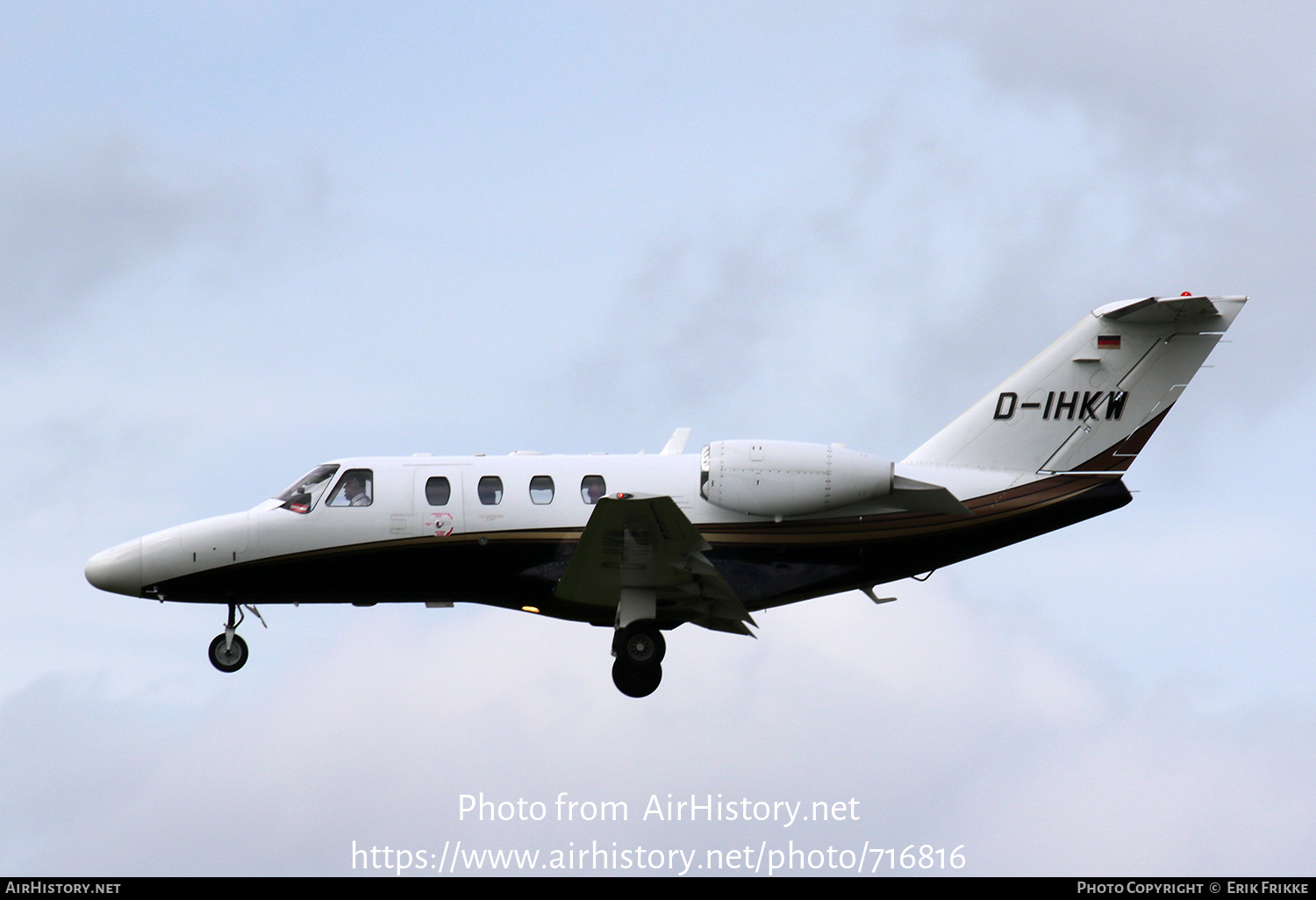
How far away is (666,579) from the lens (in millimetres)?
19016

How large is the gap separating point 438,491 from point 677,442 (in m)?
3.79

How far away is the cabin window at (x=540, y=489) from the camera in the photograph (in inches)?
772

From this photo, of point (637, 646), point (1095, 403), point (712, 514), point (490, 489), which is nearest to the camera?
point (637, 646)

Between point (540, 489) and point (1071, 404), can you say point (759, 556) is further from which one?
point (1071, 404)

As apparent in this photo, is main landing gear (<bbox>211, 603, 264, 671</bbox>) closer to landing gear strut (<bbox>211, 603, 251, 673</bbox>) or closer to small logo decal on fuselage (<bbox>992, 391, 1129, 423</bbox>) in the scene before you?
landing gear strut (<bbox>211, 603, 251, 673</bbox>)

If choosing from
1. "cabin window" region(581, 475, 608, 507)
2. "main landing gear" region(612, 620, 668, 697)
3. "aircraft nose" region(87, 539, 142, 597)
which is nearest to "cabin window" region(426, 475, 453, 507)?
"cabin window" region(581, 475, 608, 507)

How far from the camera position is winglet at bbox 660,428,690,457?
2100 cm

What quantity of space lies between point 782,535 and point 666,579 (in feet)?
5.78

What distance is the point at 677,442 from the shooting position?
2123cm

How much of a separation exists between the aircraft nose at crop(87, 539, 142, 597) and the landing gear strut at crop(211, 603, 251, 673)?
1371mm

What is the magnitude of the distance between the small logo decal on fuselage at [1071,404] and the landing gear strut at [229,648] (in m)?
11.7

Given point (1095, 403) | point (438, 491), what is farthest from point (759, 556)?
point (1095, 403)

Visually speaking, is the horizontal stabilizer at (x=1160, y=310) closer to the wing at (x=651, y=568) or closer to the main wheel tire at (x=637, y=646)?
the wing at (x=651, y=568)

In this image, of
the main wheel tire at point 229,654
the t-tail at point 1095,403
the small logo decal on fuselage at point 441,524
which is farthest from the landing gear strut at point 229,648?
the t-tail at point 1095,403
